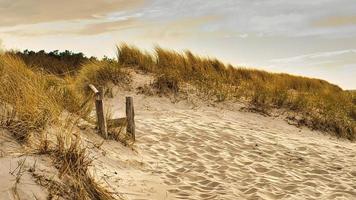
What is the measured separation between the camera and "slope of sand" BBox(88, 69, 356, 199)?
633 centimetres

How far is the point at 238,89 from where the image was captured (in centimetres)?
1402

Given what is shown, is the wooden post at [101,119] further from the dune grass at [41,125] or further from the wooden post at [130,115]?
the wooden post at [130,115]

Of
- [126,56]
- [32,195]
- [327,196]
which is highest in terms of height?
[126,56]

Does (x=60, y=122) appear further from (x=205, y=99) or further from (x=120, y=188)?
(x=205, y=99)

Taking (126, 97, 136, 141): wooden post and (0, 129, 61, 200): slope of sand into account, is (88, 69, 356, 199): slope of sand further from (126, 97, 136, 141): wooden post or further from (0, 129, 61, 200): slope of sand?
(0, 129, 61, 200): slope of sand

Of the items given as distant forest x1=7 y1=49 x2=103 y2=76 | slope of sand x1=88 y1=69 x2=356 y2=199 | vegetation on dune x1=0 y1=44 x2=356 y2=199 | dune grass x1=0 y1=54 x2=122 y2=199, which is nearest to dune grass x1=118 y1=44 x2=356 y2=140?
vegetation on dune x1=0 y1=44 x2=356 y2=199

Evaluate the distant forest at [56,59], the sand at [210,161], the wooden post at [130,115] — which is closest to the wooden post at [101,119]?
the sand at [210,161]

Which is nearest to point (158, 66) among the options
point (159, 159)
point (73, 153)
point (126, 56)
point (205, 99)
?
point (126, 56)

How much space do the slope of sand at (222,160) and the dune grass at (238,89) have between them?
0.81 m

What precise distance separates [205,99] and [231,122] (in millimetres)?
1962

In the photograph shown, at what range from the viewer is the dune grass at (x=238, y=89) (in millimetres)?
12727

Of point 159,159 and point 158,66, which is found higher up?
point 158,66

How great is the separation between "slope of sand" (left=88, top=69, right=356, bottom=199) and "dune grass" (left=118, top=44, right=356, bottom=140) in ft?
2.67

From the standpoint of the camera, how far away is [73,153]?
5031 mm
